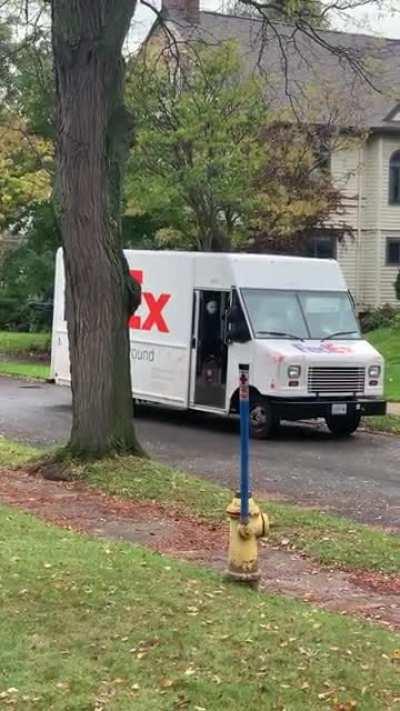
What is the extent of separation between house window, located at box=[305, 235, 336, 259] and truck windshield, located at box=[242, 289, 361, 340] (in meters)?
17.0

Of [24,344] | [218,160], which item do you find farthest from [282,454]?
[24,344]

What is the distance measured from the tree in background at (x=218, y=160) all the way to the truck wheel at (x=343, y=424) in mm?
8583

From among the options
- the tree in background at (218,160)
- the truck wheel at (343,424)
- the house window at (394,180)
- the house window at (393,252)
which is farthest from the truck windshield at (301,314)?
the house window at (394,180)

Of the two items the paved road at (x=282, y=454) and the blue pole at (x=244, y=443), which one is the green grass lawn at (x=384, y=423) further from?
the blue pole at (x=244, y=443)

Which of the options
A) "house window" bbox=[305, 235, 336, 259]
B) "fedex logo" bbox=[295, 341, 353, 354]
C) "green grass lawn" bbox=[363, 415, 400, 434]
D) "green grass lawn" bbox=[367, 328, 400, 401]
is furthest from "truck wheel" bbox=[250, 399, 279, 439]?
"house window" bbox=[305, 235, 336, 259]

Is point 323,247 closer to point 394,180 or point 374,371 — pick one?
point 394,180

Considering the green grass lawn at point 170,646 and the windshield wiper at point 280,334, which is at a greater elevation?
the windshield wiper at point 280,334

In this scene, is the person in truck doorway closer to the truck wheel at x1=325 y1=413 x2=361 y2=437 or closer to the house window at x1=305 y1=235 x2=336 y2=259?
the truck wheel at x1=325 y1=413 x2=361 y2=437

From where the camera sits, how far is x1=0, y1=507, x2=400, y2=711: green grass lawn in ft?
14.8

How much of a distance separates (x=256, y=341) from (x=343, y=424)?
2.02 metres

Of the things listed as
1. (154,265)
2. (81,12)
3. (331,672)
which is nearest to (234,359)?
(154,265)

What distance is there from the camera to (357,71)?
1391 cm

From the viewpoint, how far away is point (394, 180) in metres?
37.0

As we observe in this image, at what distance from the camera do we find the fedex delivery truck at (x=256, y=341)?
15.4 metres
